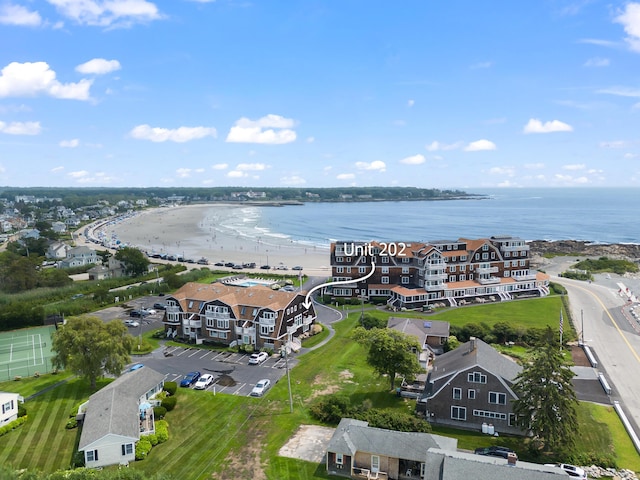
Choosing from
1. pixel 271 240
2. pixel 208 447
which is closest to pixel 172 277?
pixel 208 447

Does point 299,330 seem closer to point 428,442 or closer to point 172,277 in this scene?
point 428,442

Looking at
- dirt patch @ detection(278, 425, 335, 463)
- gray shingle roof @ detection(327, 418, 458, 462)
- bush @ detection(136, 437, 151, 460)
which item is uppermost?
gray shingle roof @ detection(327, 418, 458, 462)

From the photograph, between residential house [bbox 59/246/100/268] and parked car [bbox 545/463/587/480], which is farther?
residential house [bbox 59/246/100/268]

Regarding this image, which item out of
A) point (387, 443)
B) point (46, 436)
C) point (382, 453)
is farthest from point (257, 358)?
point (382, 453)

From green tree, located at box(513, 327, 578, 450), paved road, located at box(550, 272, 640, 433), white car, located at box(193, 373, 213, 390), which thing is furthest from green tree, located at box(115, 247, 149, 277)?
green tree, located at box(513, 327, 578, 450)

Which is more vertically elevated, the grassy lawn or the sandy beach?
the sandy beach

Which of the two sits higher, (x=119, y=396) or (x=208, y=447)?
(x=119, y=396)

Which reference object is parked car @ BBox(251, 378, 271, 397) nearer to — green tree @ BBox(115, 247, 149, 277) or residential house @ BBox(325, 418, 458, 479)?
residential house @ BBox(325, 418, 458, 479)

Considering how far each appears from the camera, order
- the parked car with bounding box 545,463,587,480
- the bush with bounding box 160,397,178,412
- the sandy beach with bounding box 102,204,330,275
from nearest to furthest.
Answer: the parked car with bounding box 545,463,587,480 → the bush with bounding box 160,397,178,412 → the sandy beach with bounding box 102,204,330,275
